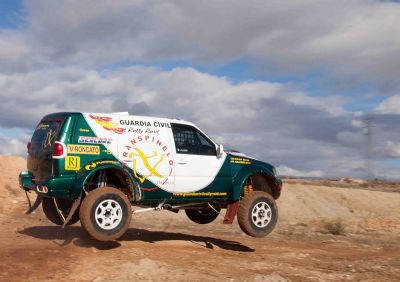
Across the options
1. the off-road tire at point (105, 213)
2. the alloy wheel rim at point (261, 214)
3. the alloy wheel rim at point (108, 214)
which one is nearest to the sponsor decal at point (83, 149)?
the off-road tire at point (105, 213)

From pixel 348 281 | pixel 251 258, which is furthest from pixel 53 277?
pixel 348 281

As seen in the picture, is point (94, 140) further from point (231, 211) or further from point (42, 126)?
point (231, 211)

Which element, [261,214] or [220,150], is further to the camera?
[261,214]

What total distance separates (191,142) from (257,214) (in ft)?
6.32

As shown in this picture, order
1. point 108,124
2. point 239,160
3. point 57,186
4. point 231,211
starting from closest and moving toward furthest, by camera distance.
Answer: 1. point 57,186
2. point 108,124
3. point 231,211
4. point 239,160

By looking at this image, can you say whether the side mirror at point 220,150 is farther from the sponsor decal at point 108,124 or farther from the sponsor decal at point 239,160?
the sponsor decal at point 108,124

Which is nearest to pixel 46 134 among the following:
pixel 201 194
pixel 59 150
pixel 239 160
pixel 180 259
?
pixel 59 150

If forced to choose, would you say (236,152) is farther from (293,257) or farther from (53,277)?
(53,277)

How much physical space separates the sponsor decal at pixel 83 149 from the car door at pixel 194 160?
61.6 inches

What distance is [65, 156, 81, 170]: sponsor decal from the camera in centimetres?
791

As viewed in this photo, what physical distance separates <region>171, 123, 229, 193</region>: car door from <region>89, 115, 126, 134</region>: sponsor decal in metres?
1.15

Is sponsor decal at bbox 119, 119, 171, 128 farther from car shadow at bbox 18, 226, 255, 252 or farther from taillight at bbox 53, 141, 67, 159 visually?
car shadow at bbox 18, 226, 255, 252

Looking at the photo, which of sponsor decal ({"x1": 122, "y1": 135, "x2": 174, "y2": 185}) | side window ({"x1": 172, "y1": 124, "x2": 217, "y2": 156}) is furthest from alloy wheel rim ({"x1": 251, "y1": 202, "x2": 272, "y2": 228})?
sponsor decal ({"x1": 122, "y1": 135, "x2": 174, "y2": 185})

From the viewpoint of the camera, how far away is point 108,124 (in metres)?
8.42
